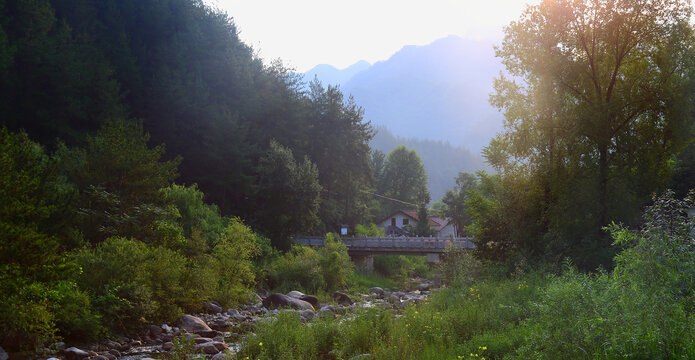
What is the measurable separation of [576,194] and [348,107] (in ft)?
124

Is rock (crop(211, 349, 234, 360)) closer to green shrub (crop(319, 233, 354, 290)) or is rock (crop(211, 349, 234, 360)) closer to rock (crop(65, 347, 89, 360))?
rock (crop(65, 347, 89, 360))

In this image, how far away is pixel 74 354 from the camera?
12.5 metres

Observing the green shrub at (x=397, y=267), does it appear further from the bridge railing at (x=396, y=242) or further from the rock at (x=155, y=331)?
the rock at (x=155, y=331)

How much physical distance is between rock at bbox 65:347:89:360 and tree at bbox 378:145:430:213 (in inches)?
2907

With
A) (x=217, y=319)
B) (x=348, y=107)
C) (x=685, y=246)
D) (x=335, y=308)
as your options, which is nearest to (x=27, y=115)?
(x=217, y=319)

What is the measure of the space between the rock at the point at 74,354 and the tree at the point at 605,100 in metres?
16.3

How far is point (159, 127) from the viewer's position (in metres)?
39.8

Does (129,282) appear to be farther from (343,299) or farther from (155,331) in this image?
(343,299)

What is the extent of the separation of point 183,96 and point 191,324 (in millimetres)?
27040

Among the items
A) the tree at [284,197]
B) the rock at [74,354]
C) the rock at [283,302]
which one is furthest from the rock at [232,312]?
the tree at [284,197]

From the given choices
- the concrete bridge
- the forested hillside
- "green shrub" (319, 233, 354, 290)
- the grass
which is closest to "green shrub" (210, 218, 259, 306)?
"green shrub" (319, 233, 354, 290)

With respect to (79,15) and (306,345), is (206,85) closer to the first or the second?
(79,15)

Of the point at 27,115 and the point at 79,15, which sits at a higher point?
the point at 79,15

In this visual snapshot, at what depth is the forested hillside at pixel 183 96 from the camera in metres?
31.0
